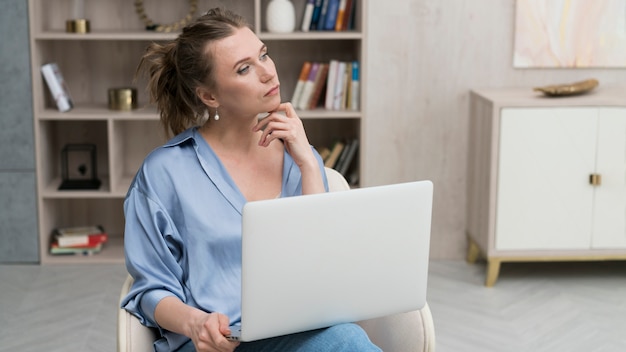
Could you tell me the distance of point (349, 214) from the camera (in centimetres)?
164

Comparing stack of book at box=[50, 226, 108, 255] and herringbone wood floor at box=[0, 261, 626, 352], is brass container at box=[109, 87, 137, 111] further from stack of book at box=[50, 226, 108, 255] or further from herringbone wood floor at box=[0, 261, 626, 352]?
herringbone wood floor at box=[0, 261, 626, 352]

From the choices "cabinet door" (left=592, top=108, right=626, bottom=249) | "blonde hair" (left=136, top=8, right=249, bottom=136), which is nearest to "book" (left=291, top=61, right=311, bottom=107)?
"cabinet door" (left=592, top=108, right=626, bottom=249)

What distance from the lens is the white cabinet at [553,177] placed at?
3.62m

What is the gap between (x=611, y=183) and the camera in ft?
12.1

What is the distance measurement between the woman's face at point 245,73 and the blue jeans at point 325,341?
20.4 inches

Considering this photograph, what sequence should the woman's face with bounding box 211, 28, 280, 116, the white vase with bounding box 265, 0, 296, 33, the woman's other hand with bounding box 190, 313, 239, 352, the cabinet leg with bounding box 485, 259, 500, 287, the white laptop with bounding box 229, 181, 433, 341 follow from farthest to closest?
the white vase with bounding box 265, 0, 296, 33, the cabinet leg with bounding box 485, 259, 500, 287, the woman's face with bounding box 211, 28, 280, 116, the woman's other hand with bounding box 190, 313, 239, 352, the white laptop with bounding box 229, 181, 433, 341

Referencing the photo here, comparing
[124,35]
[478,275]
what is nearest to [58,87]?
[124,35]

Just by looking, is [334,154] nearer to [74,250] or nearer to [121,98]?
[121,98]

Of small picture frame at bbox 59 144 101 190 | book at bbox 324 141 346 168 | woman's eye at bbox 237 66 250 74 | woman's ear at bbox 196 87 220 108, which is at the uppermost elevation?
woman's eye at bbox 237 66 250 74

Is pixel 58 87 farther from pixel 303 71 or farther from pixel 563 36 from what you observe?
pixel 563 36

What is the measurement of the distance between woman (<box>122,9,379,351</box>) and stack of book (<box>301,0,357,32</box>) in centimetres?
180

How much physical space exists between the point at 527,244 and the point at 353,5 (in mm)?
1238

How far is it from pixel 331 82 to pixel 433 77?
0.44 meters

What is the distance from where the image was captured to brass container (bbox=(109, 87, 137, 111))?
4.03 metres
